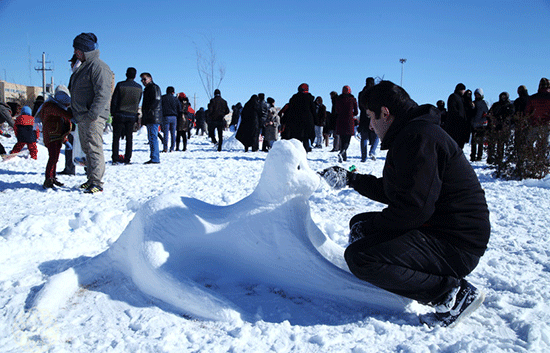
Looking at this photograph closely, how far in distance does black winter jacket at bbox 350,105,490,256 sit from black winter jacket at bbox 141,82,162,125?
698 centimetres

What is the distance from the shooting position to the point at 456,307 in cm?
199

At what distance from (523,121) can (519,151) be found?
502 mm

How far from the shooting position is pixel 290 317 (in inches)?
80.1

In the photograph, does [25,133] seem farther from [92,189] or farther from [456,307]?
[456,307]

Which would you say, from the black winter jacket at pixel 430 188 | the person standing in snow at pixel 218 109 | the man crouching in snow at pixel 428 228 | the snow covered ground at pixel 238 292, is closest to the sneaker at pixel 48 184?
the snow covered ground at pixel 238 292

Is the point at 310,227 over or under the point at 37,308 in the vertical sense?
over

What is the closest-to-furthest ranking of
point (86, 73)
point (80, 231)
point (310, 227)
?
point (310, 227)
point (80, 231)
point (86, 73)

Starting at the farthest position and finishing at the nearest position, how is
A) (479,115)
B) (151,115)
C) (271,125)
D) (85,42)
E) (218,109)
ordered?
(271,125) < (218,109) < (479,115) < (151,115) < (85,42)

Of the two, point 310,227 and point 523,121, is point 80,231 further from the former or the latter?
point 523,121

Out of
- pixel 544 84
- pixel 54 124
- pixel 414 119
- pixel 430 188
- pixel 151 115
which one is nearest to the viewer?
pixel 430 188

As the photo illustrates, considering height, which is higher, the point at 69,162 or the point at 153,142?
the point at 153,142

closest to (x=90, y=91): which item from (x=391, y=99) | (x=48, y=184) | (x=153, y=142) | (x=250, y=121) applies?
(x=48, y=184)

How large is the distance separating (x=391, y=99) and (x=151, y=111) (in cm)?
696

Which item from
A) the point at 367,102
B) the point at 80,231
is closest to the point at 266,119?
the point at 80,231
